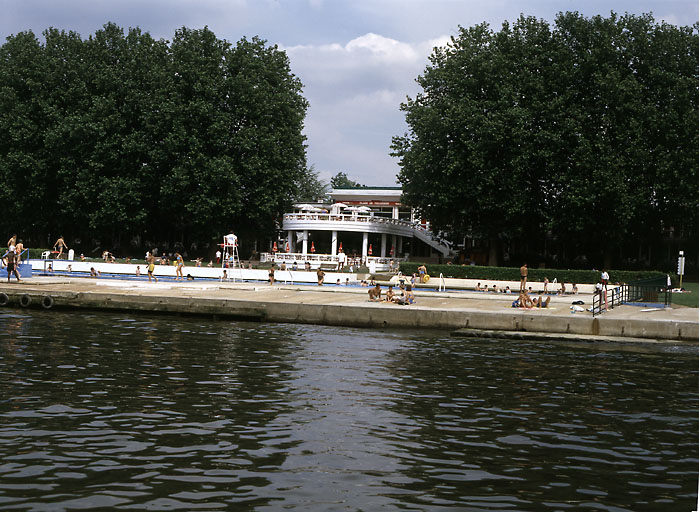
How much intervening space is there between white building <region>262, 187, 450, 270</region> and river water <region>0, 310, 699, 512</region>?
36.3 m

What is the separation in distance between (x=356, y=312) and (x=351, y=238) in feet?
134

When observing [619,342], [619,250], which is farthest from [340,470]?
[619,250]

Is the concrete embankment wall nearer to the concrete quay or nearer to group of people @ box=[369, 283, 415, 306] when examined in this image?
the concrete quay

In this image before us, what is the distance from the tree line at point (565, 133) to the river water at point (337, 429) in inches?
1267

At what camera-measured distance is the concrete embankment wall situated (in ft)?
84.3

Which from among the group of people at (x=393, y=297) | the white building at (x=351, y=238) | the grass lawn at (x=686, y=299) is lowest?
the group of people at (x=393, y=297)

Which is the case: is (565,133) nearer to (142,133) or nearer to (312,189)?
(142,133)

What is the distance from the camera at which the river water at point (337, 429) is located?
28.6ft

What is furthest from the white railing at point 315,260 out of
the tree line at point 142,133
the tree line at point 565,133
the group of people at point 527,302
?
the group of people at point 527,302

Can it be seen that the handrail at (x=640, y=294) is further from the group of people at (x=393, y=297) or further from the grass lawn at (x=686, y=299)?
the group of people at (x=393, y=297)

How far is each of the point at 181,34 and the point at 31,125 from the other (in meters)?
15.1

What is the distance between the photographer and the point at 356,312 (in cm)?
2906

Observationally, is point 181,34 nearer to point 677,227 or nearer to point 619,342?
point 677,227

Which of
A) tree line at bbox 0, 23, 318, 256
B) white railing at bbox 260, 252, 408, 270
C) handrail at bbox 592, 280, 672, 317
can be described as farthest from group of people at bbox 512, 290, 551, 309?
tree line at bbox 0, 23, 318, 256
